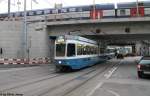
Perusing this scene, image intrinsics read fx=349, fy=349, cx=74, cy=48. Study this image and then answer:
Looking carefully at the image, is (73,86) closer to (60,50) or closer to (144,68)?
(144,68)

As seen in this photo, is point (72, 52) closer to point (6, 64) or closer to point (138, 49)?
point (6, 64)

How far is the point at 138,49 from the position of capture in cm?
14112

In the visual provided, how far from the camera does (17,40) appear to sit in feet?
163

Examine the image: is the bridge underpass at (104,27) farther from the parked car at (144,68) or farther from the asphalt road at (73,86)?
the asphalt road at (73,86)

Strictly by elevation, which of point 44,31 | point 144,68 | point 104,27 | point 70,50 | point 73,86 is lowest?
point 73,86

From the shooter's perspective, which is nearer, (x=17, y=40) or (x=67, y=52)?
(x=67, y=52)

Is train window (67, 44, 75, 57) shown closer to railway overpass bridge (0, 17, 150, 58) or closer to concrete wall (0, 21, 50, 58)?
railway overpass bridge (0, 17, 150, 58)

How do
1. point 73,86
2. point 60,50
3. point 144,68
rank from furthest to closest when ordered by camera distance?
point 60,50 → point 144,68 → point 73,86

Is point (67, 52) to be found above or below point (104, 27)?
below

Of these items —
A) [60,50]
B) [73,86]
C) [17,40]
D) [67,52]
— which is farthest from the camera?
[17,40]

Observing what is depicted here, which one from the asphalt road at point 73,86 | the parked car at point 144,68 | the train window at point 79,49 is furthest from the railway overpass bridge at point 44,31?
the asphalt road at point 73,86

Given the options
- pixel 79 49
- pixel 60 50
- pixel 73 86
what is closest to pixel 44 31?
pixel 79 49

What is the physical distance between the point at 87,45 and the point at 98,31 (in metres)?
11.9

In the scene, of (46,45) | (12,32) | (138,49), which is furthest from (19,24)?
(138,49)
